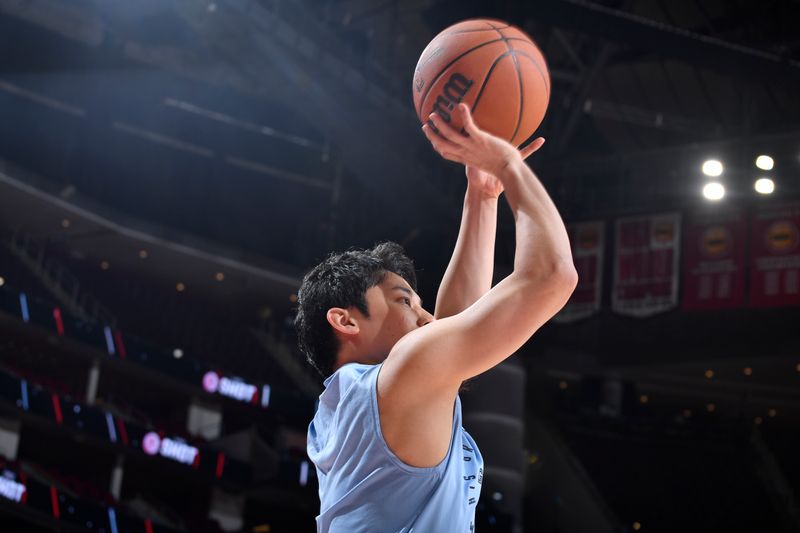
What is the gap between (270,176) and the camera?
2425 cm

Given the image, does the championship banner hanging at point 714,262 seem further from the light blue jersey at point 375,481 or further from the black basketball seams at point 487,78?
the light blue jersey at point 375,481

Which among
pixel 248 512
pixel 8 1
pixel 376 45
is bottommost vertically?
pixel 248 512

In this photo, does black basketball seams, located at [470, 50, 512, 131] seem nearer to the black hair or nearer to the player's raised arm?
the black hair

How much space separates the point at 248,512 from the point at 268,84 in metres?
8.97

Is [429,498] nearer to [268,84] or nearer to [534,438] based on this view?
[268,84]

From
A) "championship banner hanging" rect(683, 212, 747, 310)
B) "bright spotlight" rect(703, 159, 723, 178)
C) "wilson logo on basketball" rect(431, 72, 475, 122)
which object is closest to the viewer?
"wilson logo on basketball" rect(431, 72, 475, 122)

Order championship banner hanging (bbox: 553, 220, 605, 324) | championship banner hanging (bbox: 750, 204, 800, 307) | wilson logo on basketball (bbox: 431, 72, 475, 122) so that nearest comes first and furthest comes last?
1. wilson logo on basketball (bbox: 431, 72, 475, 122)
2. championship banner hanging (bbox: 750, 204, 800, 307)
3. championship banner hanging (bbox: 553, 220, 605, 324)

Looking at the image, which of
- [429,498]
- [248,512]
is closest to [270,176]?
[248,512]

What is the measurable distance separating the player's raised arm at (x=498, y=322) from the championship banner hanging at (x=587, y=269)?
56.1ft

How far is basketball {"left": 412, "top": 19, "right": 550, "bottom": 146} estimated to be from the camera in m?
2.84

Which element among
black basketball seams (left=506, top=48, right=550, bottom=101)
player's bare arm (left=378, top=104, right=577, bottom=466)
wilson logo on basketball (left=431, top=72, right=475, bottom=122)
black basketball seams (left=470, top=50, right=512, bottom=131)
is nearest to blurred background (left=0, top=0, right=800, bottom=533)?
black basketball seams (left=506, top=48, right=550, bottom=101)

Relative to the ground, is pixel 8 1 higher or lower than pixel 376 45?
lower

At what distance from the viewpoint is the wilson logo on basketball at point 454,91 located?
9.03 feet

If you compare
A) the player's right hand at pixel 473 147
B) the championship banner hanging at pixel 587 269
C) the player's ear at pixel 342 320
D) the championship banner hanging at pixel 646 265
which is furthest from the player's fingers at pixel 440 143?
the championship banner hanging at pixel 587 269
